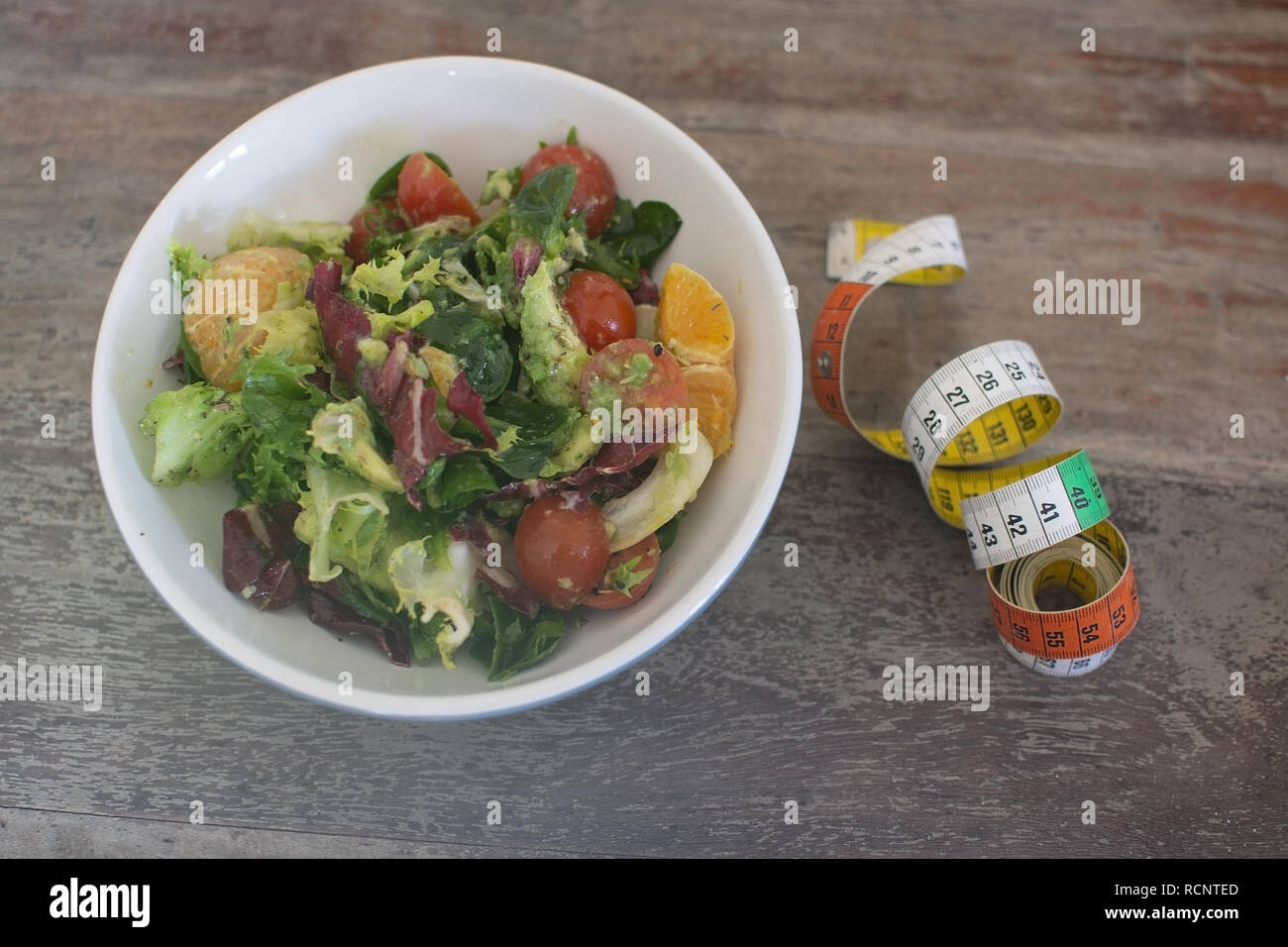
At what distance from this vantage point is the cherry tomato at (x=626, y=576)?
171cm

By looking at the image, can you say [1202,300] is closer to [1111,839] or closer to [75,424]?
[1111,839]

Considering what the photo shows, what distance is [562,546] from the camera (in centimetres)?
165

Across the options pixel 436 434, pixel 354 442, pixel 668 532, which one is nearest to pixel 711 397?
pixel 668 532

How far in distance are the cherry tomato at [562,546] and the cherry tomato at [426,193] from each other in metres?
0.65

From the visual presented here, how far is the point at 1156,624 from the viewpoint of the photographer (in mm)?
2176

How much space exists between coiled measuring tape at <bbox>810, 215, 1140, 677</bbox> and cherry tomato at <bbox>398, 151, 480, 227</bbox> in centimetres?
86

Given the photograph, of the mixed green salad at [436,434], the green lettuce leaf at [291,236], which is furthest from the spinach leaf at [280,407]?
the green lettuce leaf at [291,236]

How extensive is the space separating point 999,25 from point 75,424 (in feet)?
8.34

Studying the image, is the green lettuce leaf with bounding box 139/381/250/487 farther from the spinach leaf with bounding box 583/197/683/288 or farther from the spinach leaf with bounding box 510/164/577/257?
the spinach leaf with bounding box 583/197/683/288

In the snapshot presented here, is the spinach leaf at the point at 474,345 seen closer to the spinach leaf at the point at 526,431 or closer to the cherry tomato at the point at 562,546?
the spinach leaf at the point at 526,431

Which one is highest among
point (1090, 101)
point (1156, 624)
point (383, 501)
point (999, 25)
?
point (999, 25)

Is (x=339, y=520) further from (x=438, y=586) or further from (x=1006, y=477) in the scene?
(x=1006, y=477)

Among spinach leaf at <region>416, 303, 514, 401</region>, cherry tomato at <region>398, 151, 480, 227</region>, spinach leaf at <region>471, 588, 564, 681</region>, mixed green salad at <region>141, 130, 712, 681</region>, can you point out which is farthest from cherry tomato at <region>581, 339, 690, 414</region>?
cherry tomato at <region>398, 151, 480, 227</region>

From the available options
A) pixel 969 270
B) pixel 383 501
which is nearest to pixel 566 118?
pixel 383 501
